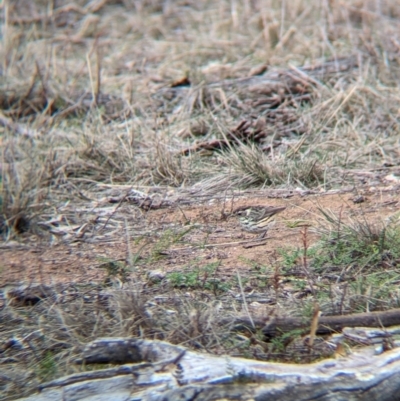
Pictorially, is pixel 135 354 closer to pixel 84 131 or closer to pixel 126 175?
pixel 126 175

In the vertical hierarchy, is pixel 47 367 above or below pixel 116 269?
below

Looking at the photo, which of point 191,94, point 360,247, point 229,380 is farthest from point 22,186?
point 229,380

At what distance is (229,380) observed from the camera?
231cm

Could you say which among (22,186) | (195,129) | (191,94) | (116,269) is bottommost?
(116,269)

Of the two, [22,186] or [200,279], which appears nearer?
[200,279]

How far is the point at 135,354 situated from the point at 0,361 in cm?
56

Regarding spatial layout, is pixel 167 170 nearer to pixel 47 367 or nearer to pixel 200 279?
pixel 200 279

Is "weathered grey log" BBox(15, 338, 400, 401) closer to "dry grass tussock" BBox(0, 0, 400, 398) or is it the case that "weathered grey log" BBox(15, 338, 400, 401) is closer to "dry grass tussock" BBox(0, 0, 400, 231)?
"dry grass tussock" BBox(0, 0, 400, 398)

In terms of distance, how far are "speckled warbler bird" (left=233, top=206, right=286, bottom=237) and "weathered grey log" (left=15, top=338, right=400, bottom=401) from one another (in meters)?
1.24

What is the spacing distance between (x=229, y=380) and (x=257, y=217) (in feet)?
5.02

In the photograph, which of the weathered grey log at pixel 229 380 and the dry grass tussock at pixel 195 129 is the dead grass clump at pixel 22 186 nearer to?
the dry grass tussock at pixel 195 129

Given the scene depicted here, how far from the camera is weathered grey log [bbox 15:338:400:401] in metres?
2.29

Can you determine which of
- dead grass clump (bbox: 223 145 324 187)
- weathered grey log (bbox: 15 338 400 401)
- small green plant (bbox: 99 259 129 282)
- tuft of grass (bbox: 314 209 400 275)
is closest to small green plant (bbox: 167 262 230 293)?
small green plant (bbox: 99 259 129 282)

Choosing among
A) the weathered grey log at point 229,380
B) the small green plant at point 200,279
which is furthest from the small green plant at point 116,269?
the weathered grey log at point 229,380
